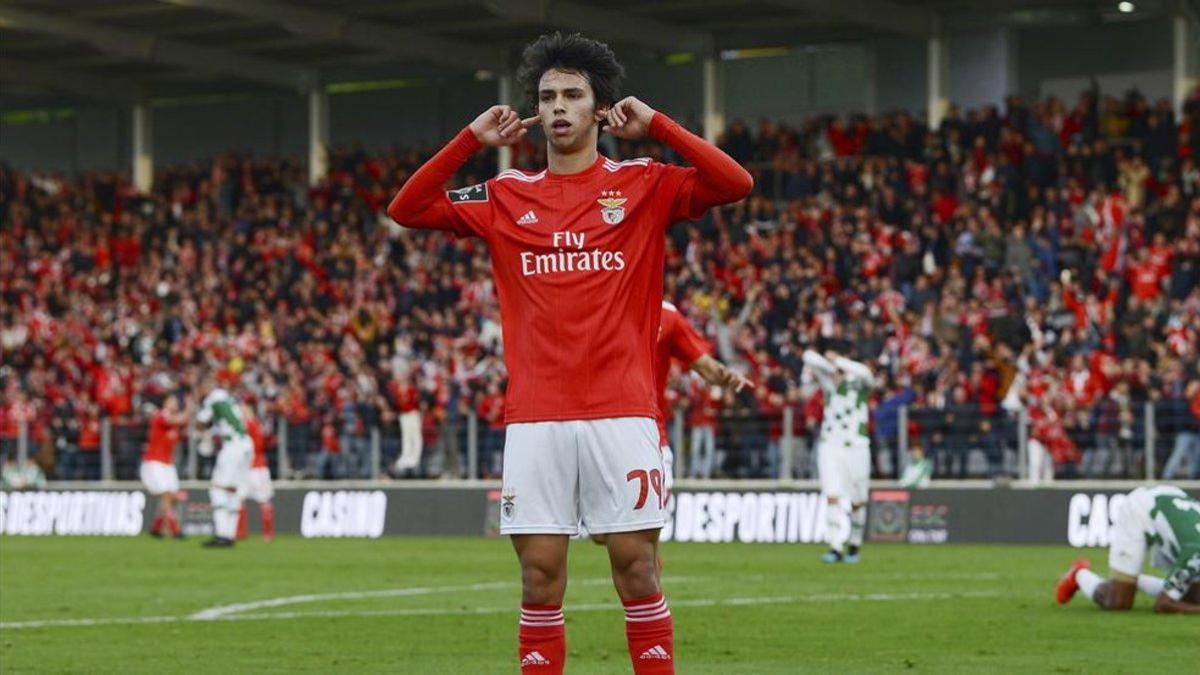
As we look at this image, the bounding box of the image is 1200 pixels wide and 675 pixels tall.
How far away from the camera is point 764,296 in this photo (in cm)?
3581

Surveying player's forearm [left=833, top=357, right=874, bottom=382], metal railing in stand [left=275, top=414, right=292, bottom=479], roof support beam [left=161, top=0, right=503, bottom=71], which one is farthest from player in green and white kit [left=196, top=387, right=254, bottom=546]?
roof support beam [left=161, top=0, right=503, bottom=71]

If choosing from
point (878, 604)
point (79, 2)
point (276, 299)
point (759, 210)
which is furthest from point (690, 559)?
point (79, 2)

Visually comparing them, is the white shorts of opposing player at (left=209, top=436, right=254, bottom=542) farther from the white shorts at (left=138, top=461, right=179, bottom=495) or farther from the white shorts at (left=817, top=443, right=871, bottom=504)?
the white shorts at (left=817, top=443, right=871, bottom=504)

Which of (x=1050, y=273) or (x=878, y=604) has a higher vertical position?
(x=1050, y=273)

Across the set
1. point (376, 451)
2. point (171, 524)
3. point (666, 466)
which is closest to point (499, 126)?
point (666, 466)

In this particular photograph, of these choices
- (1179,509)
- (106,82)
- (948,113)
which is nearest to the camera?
(1179,509)

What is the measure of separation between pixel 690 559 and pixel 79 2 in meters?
22.6

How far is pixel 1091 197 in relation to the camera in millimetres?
34500

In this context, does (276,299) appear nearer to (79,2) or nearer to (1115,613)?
(79,2)

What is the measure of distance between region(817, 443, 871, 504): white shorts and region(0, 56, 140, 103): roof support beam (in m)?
29.6

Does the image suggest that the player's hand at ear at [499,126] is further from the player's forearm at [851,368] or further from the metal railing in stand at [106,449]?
the metal railing in stand at [106,449]

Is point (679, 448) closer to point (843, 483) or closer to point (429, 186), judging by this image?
point (843, 483)

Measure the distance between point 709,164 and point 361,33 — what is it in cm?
3689

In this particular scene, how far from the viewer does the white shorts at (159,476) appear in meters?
33.9
